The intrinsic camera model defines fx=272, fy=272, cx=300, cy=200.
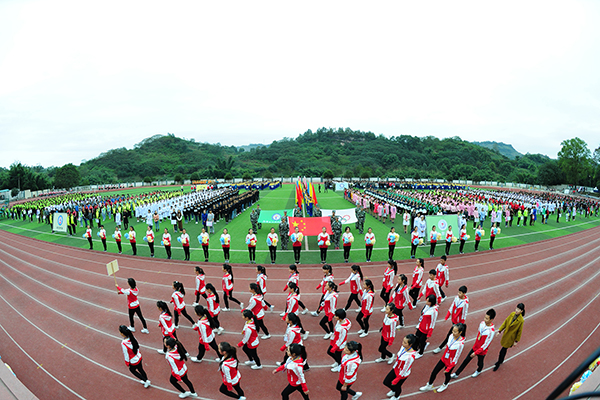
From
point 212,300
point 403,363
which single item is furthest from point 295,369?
point 212,300

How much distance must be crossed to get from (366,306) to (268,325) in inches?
117

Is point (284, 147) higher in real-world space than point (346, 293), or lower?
higher

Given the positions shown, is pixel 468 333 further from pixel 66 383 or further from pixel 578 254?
pixel 578 254

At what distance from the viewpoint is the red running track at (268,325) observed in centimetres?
581

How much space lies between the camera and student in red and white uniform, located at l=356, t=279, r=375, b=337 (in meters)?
6.53

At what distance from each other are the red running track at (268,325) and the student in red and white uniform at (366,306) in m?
0.25

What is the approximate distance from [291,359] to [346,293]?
527 cm

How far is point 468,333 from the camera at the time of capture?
24.4 ft

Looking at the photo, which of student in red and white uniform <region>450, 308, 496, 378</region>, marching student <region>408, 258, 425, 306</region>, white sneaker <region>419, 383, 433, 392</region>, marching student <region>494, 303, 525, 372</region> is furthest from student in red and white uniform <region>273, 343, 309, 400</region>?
marching student <region>408, 258, 425, 306</region>

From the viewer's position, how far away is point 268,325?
7.91 metres

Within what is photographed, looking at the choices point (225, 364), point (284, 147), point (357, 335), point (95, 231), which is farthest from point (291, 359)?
point (284, 147)

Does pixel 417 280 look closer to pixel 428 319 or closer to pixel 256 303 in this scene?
pixel 428 319

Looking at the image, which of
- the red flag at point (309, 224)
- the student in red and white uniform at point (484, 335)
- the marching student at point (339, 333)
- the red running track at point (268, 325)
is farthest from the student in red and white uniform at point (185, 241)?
the student in red and white uniform at point (484, 335)

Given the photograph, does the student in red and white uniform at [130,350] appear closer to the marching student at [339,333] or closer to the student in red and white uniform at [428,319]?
the marching student at [339,333]
